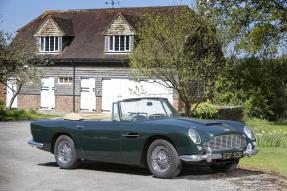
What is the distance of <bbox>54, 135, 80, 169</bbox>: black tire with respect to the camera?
40.0ft

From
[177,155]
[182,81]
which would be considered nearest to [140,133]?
[177,155]

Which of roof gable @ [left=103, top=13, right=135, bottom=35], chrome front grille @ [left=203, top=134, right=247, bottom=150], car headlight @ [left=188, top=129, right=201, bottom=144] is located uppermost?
roof gable @ [left=103, top=13, right=135, bottom=35]

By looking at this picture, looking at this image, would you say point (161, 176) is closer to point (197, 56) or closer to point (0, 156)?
point (0, 156)

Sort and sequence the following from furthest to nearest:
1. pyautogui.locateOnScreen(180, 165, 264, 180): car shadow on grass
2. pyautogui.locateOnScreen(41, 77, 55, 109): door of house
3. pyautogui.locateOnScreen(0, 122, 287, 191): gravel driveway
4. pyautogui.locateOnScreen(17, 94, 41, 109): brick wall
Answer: pyautogui.locateOnScreen(17, 94, 41, 109): brick wall
pyautogui.locateOnScreen(41, 77, 55, 109): door of house
pyautogui.locateOnScreen(180, 165, 264, 180): car shadow on grass
pyautogui.locateOnScreen(0, 122, 287, 191): gravel driveway

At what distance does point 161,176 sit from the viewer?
10719 millimetres

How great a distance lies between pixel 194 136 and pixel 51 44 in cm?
3206

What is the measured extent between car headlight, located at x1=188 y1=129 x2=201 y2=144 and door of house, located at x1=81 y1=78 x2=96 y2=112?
28977mm

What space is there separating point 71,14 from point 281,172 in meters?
34.2

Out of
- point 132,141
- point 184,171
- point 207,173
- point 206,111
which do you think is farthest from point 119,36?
point 132,141

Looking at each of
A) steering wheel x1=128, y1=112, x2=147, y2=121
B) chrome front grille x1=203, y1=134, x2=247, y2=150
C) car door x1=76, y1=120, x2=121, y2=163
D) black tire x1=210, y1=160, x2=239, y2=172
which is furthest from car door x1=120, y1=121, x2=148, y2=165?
black tire x1=210, y1=160, x2=239, y2=172

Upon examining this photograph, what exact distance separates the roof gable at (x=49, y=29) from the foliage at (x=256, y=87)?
1365 centimetres

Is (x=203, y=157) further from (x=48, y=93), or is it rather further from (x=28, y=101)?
(x=28, y=101)

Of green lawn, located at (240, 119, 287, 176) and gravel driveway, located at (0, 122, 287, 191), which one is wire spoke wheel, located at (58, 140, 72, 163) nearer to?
gravel driveway, located at (0, 122, 287, 191)

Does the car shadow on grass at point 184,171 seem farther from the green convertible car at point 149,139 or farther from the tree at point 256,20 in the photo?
the tree at point 256,20
